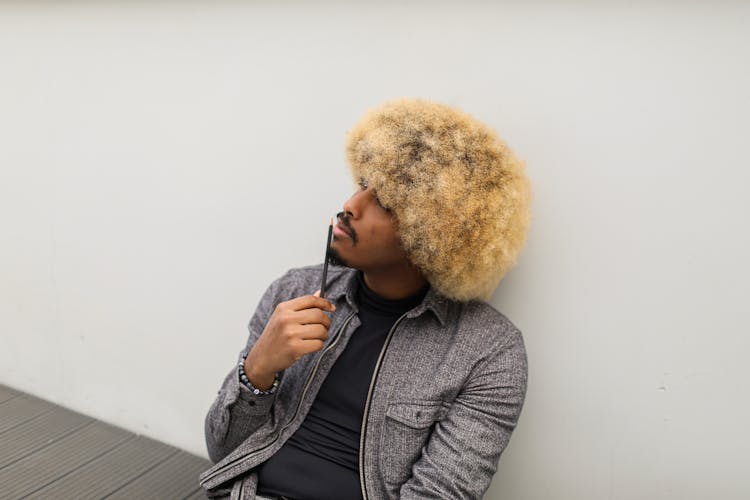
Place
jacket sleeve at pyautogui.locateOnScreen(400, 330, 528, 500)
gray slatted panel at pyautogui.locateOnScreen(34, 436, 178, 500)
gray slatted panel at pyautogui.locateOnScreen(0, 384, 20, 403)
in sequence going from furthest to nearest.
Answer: gray slatted panel at pyautogui.locateOnScreen(0, 384, 20, 403) < gray slatted panel at pyautogui.locateOnScreen(34, 436, 178, 500) < jacket sleeve at pyautogui.locateOnScreen(400, 330, 528, 500)

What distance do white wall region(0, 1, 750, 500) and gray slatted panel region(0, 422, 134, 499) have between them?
0.24ft

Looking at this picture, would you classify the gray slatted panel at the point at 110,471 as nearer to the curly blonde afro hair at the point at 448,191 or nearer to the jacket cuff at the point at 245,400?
the jacket cuff at the point at 245,400

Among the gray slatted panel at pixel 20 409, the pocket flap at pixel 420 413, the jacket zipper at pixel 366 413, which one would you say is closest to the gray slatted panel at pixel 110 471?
the gray slatted panel at pixel 20 409

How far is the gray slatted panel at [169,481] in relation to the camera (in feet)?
6.08

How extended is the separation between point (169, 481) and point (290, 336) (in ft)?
3.24

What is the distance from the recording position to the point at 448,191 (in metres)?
1.20

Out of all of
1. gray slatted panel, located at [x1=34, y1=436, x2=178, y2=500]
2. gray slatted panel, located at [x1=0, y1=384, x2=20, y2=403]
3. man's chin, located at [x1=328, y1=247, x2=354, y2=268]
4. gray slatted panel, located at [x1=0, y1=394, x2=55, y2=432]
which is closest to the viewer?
man's chin, located at [x1=328, y1=247, x2=354, y2=268]

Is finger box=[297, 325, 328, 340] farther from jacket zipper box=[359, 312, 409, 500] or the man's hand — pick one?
jacket zipper box=[359, 312, 409, 500]

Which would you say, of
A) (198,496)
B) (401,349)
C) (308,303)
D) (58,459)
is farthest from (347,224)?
(58,459)

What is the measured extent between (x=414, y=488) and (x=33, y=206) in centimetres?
176

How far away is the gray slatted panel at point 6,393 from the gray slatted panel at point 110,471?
0.59 m

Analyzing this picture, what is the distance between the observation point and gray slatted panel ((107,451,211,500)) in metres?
1.85

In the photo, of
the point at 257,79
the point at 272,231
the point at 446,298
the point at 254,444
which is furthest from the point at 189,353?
the point at 446,298

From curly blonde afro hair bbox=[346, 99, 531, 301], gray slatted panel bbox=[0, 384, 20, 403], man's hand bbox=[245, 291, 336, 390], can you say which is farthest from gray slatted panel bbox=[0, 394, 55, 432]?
curly blonde afro hair bbox=[346, 99, 531, 301]
